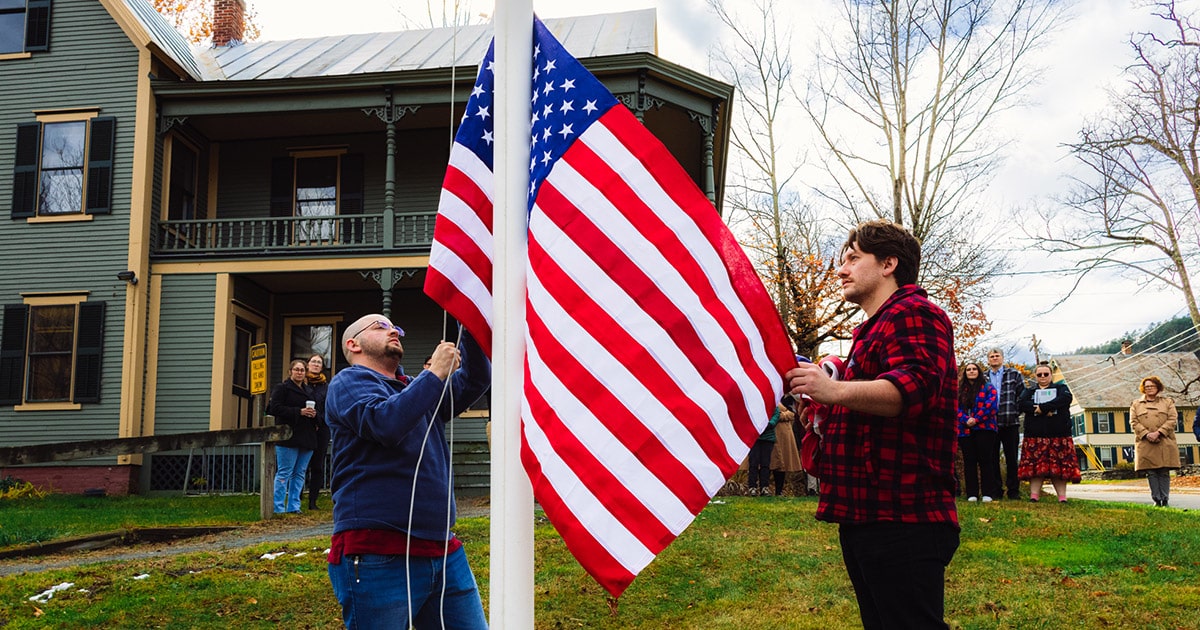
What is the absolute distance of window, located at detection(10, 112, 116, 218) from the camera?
697 inches

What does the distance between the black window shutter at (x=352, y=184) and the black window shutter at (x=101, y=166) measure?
4.21m

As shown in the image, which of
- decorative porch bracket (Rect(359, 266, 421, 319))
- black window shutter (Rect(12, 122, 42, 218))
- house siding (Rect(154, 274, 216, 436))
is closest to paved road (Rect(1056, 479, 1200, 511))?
decorative porch bracket (Rect(359, 266, 421, 319))

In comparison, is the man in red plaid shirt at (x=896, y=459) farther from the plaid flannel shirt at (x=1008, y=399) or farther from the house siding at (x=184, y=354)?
the house siding at (x=184, y=354)

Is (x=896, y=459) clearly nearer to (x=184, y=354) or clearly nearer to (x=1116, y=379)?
(x=184, y=354)

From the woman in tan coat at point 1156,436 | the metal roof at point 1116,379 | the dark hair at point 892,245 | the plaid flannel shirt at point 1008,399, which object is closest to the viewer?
the dark hair at point 892,245

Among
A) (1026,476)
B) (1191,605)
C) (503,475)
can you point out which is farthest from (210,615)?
(1026,476)

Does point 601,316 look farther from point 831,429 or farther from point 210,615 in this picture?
point 210,615

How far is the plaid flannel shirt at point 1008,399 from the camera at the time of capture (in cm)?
1176

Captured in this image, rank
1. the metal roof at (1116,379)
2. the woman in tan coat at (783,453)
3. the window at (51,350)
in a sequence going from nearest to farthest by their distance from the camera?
1. the woman in tan coat at (783,453)
2. the window at (51,350)
3. the metal roof at (1116,379)

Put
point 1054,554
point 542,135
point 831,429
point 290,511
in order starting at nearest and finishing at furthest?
point 542,135 → point 831,429 → point 1054,554 → point 290,511

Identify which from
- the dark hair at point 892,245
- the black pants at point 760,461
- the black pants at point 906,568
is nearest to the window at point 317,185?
the black pants at point 760,461

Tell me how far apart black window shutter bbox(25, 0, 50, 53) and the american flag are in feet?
62.3

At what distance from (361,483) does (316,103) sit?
1574cm

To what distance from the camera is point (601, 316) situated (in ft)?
8.66
